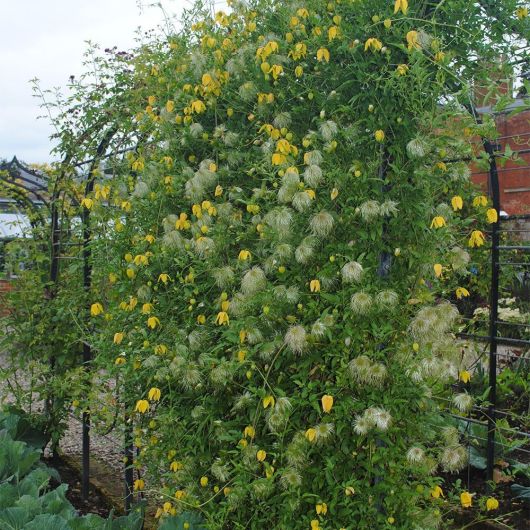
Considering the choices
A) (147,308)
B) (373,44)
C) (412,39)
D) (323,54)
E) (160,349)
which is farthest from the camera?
(147,308)

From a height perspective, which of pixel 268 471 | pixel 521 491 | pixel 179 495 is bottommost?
pixel 521 491

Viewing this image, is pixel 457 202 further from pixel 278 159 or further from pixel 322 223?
pixel 278 159

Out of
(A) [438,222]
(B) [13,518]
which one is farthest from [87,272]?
(A) [438,222]

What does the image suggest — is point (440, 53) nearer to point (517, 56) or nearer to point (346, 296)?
point (517, 56)

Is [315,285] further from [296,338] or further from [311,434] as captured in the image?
[311,434]

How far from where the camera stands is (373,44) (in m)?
2.39

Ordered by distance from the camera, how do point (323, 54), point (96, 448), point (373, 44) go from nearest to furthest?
point (373, 44), point (323, 54), point (96, 448)

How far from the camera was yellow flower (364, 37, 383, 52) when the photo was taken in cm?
238

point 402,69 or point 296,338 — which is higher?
point 402,69

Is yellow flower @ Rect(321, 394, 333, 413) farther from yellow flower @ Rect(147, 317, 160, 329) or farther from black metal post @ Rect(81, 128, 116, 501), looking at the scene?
black metal post @ Rect(81, 128, 116, 501)

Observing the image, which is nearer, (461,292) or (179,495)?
(461,292)

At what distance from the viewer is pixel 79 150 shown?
15.0 ft

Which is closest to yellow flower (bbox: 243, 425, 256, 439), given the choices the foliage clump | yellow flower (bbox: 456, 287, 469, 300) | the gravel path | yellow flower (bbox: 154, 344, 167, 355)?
the foliage clump

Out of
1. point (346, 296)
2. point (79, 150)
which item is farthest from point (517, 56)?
point (79, 150)
